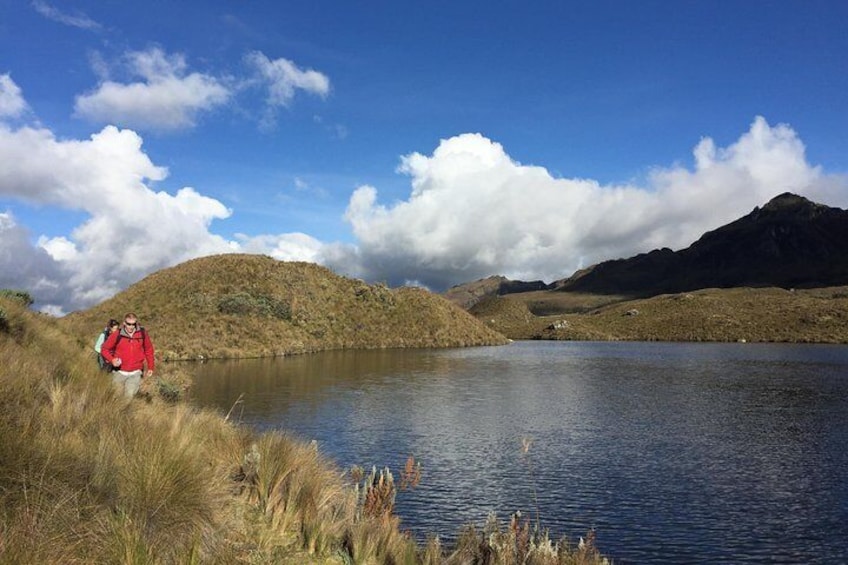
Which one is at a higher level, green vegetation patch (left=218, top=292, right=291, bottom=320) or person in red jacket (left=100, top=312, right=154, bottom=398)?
green vegetation patch (left=218, top=292, right=291, bottom=320)

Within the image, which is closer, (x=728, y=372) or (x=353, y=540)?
(x=353, y=540)

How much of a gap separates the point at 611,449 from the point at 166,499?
18026 mm

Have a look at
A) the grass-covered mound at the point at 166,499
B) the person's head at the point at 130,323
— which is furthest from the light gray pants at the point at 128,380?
the grass-covered mound at the point at 166,499

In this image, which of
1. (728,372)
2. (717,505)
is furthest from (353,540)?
(728,372)

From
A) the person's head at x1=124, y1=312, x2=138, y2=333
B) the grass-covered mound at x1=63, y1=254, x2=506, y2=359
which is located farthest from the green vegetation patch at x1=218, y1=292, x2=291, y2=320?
the person's head at x1=124, y1=312, x2=138, y2=333

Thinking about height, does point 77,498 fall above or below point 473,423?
above

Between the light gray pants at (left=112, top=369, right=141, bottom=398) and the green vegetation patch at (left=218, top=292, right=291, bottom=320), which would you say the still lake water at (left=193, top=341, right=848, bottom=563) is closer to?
the light gray pants at (left=112, top=369, right=141, bottom=398)

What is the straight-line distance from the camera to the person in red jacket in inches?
598

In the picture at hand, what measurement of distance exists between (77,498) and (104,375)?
1014 cm

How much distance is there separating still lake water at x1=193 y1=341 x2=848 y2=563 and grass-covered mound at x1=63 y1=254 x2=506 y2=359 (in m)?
27.0

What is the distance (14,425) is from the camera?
23.2 ft

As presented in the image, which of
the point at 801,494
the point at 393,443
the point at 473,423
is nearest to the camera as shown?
the point at 801,494

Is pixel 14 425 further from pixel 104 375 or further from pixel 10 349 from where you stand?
pixel 104 375

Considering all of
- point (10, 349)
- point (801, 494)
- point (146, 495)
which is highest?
point (10, 349)
